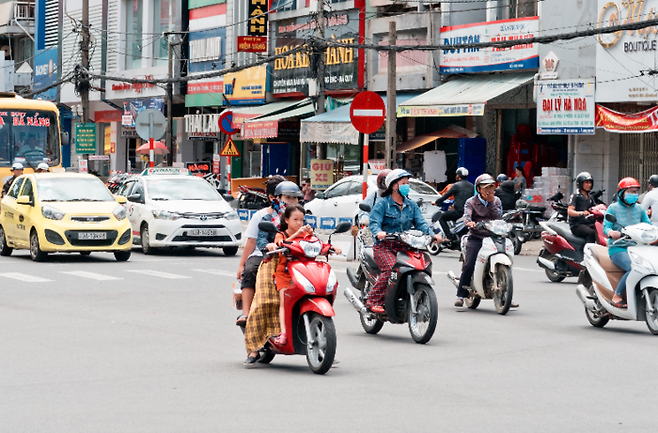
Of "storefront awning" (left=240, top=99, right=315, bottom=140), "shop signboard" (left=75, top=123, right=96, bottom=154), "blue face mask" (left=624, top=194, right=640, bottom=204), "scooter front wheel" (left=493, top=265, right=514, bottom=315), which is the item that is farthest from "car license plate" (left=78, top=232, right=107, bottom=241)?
"shop signboard" (left=75, top=123, right=96, bottom=154)

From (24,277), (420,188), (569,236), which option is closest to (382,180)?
(569,236)

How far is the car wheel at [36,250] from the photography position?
64.2ft

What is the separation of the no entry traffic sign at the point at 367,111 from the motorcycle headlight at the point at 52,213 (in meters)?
5.39

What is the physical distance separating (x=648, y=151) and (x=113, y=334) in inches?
Result: 712

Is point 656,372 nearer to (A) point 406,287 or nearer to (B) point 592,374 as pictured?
(B) point 592,374

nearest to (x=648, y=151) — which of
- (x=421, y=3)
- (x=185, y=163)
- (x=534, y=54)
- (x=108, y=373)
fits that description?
(x=534, y=54)

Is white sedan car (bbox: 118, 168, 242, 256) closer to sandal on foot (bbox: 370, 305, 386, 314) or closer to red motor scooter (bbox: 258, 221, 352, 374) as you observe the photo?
sandal on foot (bbox: 370, 305, 386, 314)

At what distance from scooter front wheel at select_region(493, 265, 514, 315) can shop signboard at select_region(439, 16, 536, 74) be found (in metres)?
15.9

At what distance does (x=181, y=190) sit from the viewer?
73.6 ft

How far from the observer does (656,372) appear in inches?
348

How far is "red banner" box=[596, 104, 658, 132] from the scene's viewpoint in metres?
23.9

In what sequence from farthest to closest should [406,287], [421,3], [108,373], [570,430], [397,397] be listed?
[421,3] < [406,287] < [108,373] < [397,397] < [570,430]

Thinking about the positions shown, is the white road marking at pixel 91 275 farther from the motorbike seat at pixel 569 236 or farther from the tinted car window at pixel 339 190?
the tinted car window at pixel 339 190

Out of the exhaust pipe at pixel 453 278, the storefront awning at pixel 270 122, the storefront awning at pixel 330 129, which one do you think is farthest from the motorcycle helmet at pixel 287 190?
the storefront awning at pixel 270 122
